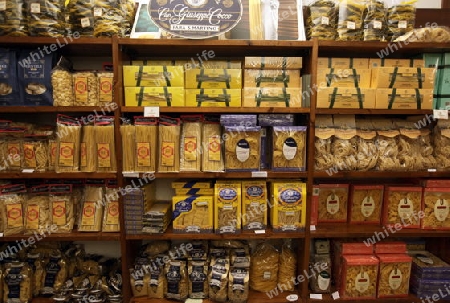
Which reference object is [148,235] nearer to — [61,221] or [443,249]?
[61,221]

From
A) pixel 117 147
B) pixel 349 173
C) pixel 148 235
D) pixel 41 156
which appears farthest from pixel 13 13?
pixel 349 173

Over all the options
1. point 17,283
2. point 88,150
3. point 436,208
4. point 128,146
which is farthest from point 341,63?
point 17,283

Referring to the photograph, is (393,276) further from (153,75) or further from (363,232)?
(153,75)

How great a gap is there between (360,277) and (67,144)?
2262mm

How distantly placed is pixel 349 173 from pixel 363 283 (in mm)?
809

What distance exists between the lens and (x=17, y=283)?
82.4 inches

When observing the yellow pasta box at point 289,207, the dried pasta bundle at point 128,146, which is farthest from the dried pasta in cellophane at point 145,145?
the yellow pasta box at point 289,207

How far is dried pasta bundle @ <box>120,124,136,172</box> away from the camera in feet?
6.45

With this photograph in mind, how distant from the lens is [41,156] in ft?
6.68

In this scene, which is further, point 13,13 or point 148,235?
point 148,235

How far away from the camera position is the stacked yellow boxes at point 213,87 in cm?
198

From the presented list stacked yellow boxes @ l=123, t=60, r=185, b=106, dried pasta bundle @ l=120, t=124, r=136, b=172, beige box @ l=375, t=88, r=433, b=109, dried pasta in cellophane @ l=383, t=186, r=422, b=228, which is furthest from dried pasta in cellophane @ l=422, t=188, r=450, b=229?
dried pasta bundle @ l=120, t=124, r=136, b=172

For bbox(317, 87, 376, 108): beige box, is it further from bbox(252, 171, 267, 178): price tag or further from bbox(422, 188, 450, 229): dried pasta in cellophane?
bbox(422, 188, 450, 229): dried pasta in cellophane

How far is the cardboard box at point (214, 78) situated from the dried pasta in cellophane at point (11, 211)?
4.80 ft
